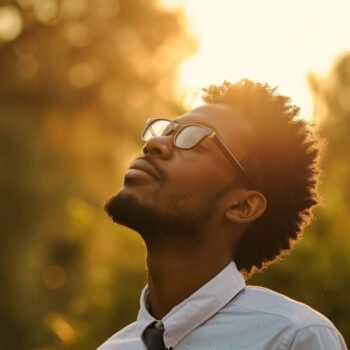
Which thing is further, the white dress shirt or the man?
the man

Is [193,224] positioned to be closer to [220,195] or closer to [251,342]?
[220,195]

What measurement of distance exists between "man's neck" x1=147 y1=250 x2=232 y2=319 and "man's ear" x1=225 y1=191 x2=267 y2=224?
0.17 m

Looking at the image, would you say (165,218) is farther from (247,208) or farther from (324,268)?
(324,268)

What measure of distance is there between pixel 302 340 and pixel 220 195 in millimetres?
762

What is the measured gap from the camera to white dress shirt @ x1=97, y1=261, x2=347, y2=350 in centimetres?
397

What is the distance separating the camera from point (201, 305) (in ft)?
13.9

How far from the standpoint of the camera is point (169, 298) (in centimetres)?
439

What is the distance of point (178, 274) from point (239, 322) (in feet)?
1.18

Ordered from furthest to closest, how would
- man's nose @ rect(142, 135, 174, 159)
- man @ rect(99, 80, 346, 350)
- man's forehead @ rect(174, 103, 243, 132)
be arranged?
man's forehead @ rect(174, 103, 243, 132), man's nose @ rect(142, 135, 174, 159), man @ rect(99, 80, 346, 350)

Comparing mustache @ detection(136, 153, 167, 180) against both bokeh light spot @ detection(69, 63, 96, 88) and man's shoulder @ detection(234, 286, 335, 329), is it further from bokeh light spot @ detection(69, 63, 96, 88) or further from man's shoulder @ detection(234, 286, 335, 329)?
bokeh light spot @ detection(69, 63, 96, 88)

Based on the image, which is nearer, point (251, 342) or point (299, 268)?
point (251, 342)

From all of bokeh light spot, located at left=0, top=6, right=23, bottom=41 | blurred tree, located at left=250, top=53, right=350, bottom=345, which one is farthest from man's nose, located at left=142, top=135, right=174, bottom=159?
bokeh light spot, located at left=0, top=6, right=23, bottom=41

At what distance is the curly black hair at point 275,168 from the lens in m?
4.65

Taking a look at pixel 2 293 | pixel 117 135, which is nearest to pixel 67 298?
pixel 2 293
